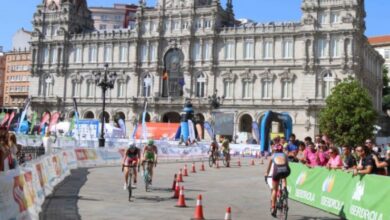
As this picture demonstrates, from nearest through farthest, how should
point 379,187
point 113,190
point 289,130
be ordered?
point 379,187, point 113,190, point 289,130

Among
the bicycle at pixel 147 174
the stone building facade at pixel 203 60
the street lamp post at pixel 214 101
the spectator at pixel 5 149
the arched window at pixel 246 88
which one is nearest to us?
the spectator at pixel 5 149

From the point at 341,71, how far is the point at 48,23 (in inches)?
1838

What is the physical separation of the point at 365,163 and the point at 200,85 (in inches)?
2513

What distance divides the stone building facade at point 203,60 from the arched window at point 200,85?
0.14 meters

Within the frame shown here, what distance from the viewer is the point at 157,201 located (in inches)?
717

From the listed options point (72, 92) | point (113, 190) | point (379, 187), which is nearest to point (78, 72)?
point (72, 92)

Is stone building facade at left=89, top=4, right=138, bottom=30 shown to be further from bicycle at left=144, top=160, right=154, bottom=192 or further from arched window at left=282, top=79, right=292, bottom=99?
bicycle at left=144, top=160, right=154, bottom=192

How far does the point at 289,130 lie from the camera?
5231 centimetres

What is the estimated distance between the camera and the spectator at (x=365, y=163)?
14.4 meters

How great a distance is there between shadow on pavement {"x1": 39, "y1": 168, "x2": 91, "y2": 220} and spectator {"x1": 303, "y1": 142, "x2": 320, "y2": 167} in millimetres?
7646

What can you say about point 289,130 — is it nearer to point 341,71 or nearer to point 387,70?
point 341,71

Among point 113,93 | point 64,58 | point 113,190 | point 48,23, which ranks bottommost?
point 113,190

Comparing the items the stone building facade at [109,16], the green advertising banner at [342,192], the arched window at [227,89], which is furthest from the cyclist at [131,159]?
the stone building facade at [109,16]

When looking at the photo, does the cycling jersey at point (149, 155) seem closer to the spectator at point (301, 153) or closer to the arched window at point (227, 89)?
the spectator at point (301, 153)
